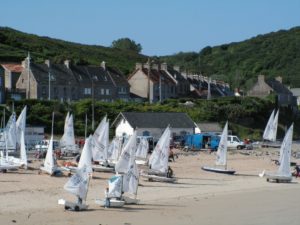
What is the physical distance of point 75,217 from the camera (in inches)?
918

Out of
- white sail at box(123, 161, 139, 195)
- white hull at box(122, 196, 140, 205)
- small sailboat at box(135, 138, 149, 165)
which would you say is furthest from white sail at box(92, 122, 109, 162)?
white hull at box(122, 196, 140, 205)

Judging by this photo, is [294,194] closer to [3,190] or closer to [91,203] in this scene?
[91,203]

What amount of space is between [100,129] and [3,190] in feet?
41.4

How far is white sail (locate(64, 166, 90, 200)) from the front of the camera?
24422 mm

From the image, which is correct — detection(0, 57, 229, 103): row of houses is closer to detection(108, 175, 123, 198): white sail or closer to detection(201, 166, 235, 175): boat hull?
detection(201, 166, 235, 175): boat hull

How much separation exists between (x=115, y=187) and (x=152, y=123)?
3987 centimetres

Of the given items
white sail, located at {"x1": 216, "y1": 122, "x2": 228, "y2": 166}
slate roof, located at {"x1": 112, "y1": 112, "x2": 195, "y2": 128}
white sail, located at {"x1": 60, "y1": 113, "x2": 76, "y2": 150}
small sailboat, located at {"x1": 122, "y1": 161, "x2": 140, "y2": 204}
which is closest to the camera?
small sailboat, located at {"x1": 122, "y1": 161, "x2": 140, "y2": 204}

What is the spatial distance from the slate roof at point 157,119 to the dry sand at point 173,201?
23462 millimetres

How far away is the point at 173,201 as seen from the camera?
28.8m

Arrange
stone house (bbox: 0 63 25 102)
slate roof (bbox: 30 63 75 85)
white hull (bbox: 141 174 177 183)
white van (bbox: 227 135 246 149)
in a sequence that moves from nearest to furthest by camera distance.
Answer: white hull (bbox: 141 174 177 183), white van (bbox: 227 135 246 149), stone house (bbox: 0 63 25 102), slate roof (bbox: 30 63 75 85)

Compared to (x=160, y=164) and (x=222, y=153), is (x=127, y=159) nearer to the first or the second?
(x=160, y=164)

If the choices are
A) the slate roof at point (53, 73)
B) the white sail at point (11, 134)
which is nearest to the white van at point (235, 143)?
the white sail at point (11, 134)

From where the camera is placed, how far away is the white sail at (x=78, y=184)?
24.4m

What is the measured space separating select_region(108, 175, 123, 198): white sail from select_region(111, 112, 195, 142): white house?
36901mm
